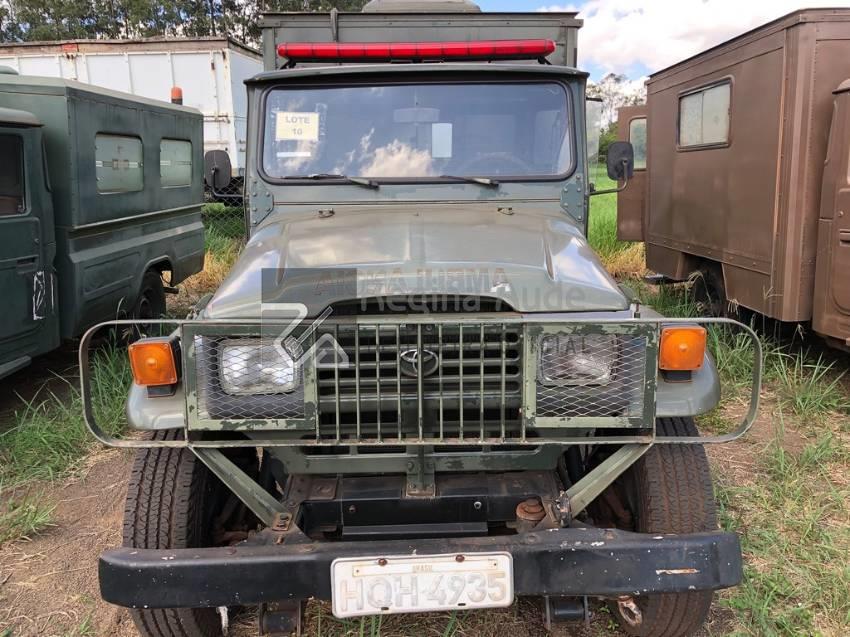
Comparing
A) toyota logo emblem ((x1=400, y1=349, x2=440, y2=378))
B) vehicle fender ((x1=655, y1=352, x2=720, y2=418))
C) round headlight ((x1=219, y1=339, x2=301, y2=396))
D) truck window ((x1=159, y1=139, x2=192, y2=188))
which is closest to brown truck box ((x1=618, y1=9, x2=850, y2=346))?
vehicle fender ((x1=655, y1=352, x2=720, y2=418))

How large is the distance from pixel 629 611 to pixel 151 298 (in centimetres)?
539

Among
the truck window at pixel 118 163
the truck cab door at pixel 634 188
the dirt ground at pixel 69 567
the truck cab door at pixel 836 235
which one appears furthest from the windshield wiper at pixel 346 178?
the truck cab door at pixel 634 188

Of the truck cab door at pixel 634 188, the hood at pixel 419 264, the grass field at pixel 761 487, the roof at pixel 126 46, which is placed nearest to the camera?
the hood at pixel 419 264

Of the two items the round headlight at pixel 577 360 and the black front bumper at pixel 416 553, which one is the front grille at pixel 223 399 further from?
the round headlight at pixel 577 360

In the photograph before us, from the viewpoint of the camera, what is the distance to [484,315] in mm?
2225

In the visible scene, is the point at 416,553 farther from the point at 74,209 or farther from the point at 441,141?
the point at 74,209

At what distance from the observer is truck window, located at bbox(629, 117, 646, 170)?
8281mm

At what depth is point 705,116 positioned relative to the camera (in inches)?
240

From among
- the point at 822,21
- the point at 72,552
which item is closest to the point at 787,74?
the point at 822,21

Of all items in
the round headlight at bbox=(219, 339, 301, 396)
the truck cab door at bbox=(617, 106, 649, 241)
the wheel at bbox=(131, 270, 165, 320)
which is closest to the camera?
the round headlight at bbox=(219, 339, 301, 396)

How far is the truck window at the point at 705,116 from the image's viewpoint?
5742 millimetres

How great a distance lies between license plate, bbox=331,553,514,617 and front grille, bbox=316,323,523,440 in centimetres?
34

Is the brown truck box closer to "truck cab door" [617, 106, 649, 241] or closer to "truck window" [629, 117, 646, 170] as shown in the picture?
Answer: "truck cab door" [617, 106, 649, 241]

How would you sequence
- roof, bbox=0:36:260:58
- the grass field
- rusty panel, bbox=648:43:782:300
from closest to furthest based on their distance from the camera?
the grass field
rusty panel, bbox=648:43:782:300
roof, bbox=0:36:260:58
